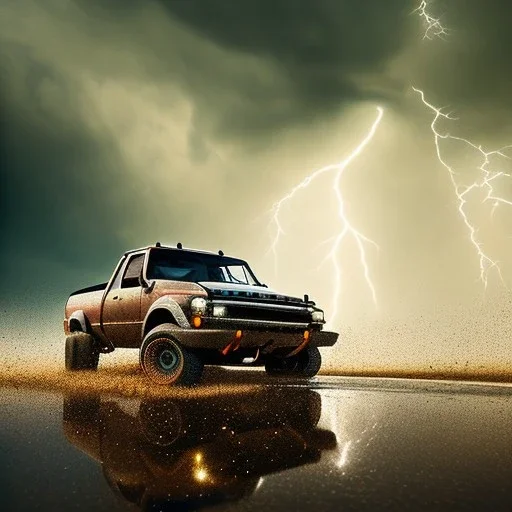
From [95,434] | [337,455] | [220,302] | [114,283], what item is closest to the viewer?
[337,455]

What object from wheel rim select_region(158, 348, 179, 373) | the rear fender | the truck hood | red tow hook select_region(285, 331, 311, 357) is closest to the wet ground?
wheel rim select_region(158, 348, 179, 373)

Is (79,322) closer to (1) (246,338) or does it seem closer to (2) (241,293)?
(2) (241,293)

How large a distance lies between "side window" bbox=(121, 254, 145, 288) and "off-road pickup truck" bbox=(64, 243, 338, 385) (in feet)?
0.06

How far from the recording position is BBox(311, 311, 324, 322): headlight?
8.38m

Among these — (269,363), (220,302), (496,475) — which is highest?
(220,302)

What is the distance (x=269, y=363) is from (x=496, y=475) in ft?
21.5

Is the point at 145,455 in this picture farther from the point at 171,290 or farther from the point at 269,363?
the point at 269,363

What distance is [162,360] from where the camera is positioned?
7422 mm

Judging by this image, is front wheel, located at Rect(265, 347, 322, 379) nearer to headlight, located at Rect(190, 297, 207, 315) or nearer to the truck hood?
the truck hood

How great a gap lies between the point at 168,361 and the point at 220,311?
0.90 meters

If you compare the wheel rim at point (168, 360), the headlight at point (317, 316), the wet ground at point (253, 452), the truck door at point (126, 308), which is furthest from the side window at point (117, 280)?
the headlight at point (317, 316)

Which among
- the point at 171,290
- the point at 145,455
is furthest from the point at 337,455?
the point at 171,290

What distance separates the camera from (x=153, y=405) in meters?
5.62

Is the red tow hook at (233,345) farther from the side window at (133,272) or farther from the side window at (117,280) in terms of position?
the side window at (117,280)
